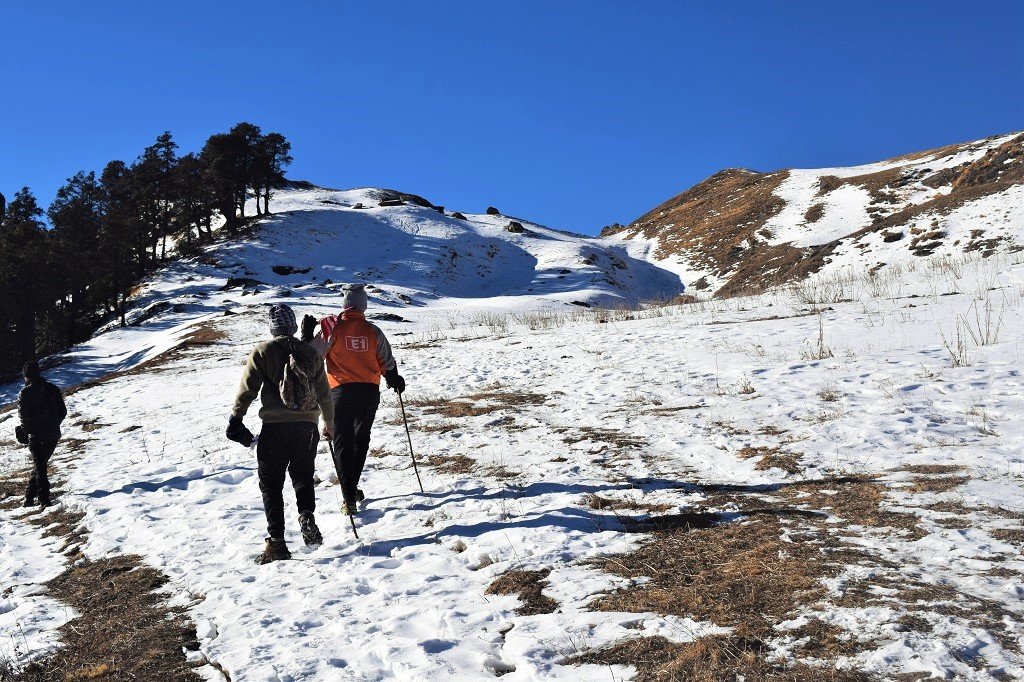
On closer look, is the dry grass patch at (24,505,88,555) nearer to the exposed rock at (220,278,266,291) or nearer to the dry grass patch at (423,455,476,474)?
the dry grass patch at (423,455,476,474)

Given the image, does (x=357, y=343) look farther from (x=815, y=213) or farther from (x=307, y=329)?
(x=815, y=213)

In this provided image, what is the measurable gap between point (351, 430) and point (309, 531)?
3.85ft

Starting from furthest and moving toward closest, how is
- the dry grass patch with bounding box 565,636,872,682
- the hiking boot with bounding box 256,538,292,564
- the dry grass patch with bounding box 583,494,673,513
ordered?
the dry grass patch with bounding box 583,494,673,513
the hiking boot with bounding box 256,538,292,564
the dry grass patch with bounding box 565,636,872,682

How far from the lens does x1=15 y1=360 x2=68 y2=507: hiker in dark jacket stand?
898 centimetres

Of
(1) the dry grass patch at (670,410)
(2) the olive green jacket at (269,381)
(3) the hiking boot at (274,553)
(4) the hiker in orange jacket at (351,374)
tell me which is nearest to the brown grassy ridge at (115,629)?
(3) the hiking boot at (274,553)

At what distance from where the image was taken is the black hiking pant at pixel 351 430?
6805 millimetres

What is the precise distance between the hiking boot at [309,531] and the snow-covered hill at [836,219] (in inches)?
935

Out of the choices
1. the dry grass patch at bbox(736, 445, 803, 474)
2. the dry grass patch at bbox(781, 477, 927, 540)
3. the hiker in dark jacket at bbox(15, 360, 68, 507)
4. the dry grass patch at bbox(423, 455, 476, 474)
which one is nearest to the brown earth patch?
the dry grass patch at bbox(736, 445, 803, 474)

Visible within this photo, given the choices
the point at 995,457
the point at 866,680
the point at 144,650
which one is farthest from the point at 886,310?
the point at 144,650

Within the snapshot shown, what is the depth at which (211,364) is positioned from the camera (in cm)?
2164

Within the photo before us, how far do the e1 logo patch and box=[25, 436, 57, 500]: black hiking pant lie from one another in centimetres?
505

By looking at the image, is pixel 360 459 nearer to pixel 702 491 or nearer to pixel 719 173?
pixel 702 491

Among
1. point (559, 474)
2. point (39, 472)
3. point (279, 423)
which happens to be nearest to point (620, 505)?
point (559, 474)

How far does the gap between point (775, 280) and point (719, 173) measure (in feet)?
177
